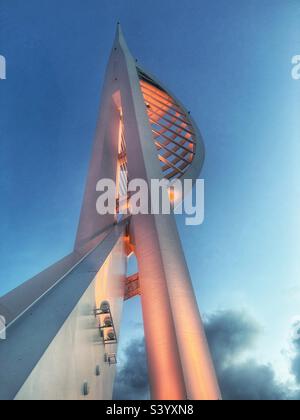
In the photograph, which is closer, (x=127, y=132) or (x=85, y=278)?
(x=85, y=278)

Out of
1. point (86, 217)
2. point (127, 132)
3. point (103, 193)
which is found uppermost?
point (127, 132)

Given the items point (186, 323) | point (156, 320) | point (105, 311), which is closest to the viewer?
point (105, 311)

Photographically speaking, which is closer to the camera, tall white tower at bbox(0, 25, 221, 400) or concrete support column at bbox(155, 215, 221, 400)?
tall white tower at bbox(0, 25, 221, 400)

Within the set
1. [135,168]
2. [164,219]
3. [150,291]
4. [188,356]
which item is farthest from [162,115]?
[188,356]

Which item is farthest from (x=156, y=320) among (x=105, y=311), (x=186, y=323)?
(x=105, y=311)

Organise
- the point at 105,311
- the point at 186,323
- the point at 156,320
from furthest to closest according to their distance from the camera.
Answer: the point at 156,320 → the point at 186,323 → the point at 105,311

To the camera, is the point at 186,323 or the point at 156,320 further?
the point at 156,320

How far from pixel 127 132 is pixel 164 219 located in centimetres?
241

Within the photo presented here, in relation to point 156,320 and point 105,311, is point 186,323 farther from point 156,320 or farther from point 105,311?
point 105,311

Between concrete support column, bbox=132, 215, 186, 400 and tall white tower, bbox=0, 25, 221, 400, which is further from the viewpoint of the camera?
concrete support column, bbox=132, 215, 186, 400

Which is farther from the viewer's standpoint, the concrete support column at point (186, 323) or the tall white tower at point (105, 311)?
the concrete support column at point (186, 323)
